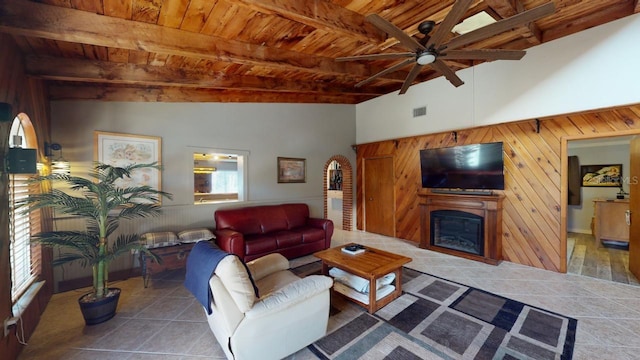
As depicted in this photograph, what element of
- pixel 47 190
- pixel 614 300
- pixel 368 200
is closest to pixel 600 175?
pixel 614 300

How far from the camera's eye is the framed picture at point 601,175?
5223 mm

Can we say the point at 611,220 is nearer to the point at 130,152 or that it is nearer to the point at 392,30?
the point at 392,30

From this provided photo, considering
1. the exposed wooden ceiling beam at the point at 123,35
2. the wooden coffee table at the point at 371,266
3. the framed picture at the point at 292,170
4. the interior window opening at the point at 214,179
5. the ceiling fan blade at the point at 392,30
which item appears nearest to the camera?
the ceiling fan blade at the point at 392,30

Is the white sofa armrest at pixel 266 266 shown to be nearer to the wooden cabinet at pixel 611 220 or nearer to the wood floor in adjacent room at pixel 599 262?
the wood floor in adjacent room at pixel 599 262

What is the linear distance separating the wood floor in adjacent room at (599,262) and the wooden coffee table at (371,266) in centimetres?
289

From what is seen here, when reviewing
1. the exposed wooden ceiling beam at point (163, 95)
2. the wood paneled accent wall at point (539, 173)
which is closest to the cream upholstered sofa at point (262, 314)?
the exposed wooden ceiling beam at point (163, 95)

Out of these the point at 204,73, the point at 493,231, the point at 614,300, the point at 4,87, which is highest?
the point at 204,73

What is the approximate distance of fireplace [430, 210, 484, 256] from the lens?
4078 mm

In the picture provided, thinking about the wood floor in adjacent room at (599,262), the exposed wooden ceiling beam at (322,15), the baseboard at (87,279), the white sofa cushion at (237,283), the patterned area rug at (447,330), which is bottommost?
the patterned area rug at (447,330)

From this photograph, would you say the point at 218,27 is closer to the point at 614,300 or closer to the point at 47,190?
the point at 47,190

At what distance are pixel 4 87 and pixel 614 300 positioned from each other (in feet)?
20.6

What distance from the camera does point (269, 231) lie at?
4332mm

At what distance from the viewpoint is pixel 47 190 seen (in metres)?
2.85

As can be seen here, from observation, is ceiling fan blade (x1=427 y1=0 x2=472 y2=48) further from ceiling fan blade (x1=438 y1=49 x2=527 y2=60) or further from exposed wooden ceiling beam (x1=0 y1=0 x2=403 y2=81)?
exposed wooden ceiling beam (x1=0 y1=0 x2=403 y2=81)
